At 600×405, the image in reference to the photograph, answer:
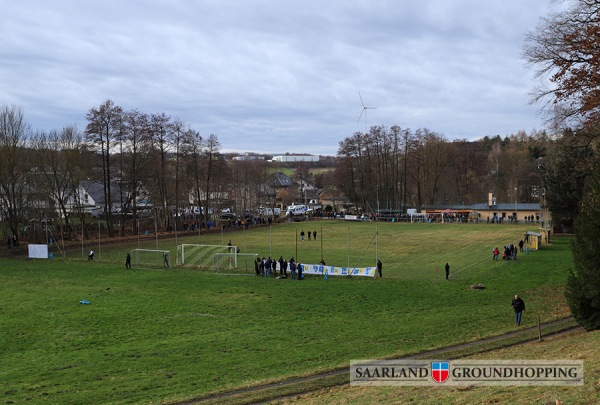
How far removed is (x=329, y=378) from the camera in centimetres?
1467

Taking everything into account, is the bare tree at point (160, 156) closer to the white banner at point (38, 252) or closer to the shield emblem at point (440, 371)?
the white banner at point (38, 252)

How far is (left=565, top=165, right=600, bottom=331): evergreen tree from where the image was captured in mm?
16859

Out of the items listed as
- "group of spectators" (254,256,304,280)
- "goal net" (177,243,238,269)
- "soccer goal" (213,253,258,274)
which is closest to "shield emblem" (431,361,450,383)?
"group of spectators" (254,256,304,280)

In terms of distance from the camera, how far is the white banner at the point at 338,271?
32281mm

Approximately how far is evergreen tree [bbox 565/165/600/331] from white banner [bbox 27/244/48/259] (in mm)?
40007

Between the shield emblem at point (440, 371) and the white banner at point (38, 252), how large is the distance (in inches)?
1517

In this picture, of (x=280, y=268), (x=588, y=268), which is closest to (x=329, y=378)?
(x=588, y=268)

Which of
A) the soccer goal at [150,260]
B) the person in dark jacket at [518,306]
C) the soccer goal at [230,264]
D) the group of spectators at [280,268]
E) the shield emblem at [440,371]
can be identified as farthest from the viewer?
the soccer goal at [150,260]

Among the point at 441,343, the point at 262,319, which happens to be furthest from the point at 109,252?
the point at 441,343

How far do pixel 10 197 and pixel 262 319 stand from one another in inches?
Result: 1569

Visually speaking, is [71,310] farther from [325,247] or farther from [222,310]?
[325,247]

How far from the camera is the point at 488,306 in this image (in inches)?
956

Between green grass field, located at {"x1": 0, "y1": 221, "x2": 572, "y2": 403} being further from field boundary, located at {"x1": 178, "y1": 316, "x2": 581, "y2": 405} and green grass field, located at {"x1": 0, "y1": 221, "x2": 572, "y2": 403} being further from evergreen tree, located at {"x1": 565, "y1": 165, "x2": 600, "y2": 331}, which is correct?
evergreen tree, located at {"x1": 565, "y1": 165, "x2": 600, "y2": 331}

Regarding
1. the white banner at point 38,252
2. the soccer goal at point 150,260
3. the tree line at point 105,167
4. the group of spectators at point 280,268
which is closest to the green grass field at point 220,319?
the group of spectators at point 280,268
